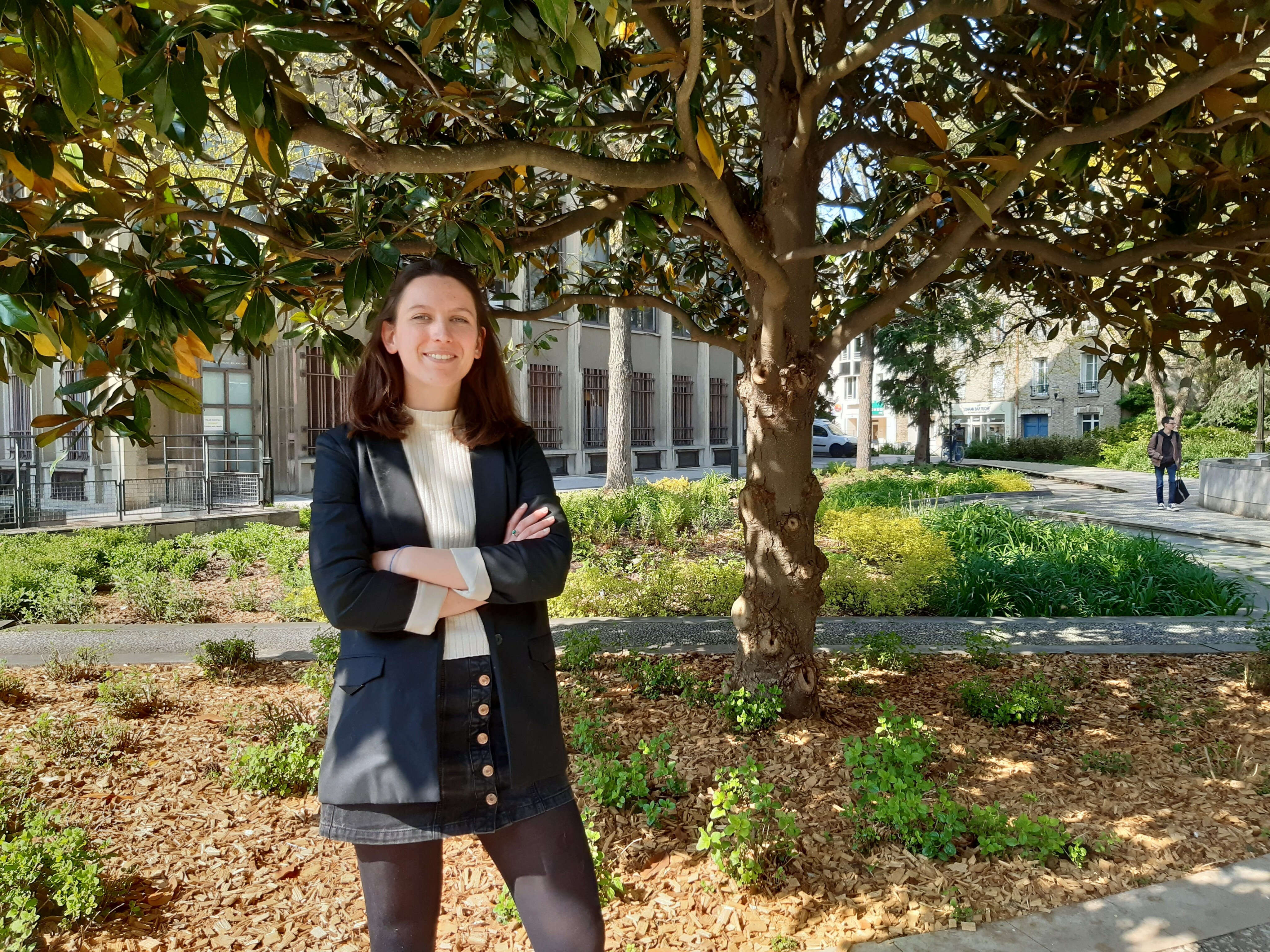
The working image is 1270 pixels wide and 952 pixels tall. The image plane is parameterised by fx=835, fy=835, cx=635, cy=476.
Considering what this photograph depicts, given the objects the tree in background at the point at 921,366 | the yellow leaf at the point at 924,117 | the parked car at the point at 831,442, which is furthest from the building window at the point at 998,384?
the yellow leaf at the point at 924,117

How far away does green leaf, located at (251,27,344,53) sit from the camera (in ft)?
5.14

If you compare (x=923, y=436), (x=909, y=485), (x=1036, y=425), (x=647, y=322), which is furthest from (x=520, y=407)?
(x=1036, y=425)

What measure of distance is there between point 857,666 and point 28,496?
10760 mm

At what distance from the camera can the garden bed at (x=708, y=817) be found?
8.51 ft

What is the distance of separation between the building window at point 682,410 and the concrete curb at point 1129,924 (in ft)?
85.9

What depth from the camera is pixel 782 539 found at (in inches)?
159

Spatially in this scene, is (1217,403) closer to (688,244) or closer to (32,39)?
(688,244)

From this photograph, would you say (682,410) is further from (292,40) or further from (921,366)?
(292,40)

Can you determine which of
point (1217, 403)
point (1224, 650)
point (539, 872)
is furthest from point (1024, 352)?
point (539, 872)

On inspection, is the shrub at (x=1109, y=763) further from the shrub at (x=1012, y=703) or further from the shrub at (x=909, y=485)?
the shrub at (x=909, y=485)

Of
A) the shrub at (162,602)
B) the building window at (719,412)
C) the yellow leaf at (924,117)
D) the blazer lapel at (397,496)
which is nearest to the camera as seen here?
the blazer lapel at (397,496)

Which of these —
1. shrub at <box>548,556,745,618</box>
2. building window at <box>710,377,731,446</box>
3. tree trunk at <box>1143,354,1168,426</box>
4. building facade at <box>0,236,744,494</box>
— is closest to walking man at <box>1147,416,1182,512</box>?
building facade at <box>0,236,744,494</box>

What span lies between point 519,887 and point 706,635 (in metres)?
4.20

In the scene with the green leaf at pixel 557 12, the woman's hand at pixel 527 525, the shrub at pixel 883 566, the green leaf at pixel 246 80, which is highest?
the green leaf at pixel 246 80
